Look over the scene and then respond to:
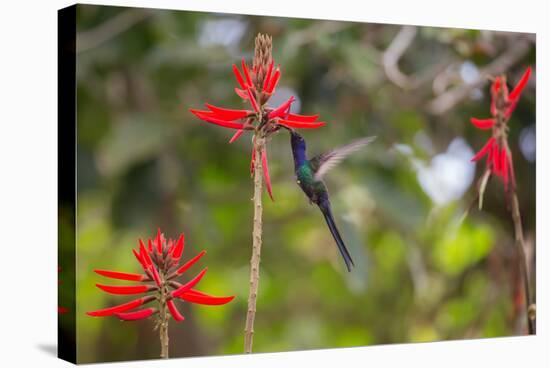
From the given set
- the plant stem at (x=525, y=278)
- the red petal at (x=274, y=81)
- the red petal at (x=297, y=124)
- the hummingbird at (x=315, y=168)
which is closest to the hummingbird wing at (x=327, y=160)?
the hummingbird at (x=315, y=168)

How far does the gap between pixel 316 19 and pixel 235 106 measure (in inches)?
20.0

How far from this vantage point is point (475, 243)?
4.52 meters

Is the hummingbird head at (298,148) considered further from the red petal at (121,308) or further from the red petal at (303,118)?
the red petal at (121,308)

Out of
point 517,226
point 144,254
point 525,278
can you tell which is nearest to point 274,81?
point 144,254

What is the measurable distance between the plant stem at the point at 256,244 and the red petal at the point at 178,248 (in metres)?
0.27

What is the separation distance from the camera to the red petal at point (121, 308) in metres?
3.58

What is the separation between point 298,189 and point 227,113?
0.44 meters

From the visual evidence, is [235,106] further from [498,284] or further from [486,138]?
[498,284]

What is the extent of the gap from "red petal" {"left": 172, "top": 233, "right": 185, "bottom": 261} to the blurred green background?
10 centimetres

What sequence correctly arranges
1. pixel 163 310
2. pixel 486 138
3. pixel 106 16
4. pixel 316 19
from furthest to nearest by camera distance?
pixel 486 138
pixel 316 19
pixel 106 16
pixel 163 310

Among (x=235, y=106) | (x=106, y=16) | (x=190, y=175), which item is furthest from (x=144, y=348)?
(x=106, y=16)

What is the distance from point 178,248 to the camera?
369 centimetres

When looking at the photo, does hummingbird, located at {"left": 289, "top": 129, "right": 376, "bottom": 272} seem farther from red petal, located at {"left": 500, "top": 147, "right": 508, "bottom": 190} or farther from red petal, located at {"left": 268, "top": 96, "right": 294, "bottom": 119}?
red petal, located at {"left": 500, "top": 147, "right": 508, "bottom": 190}

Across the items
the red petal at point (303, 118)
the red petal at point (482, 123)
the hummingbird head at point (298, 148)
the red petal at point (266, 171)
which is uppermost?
the red petal at point (482, 123)
